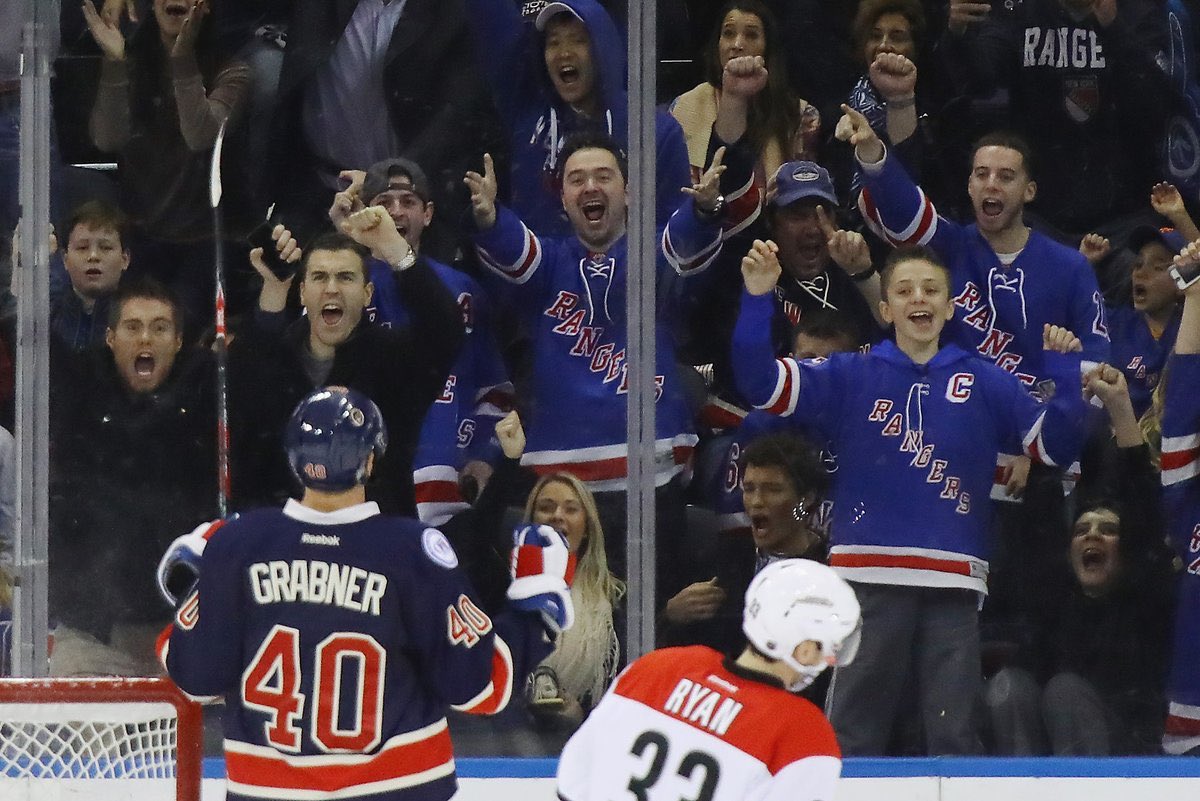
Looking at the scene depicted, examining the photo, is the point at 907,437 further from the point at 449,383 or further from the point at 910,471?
the point at 449,383

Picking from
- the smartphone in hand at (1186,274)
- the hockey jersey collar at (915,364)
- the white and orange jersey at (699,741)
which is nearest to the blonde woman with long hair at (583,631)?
the hockey jersey collar at (915,364)

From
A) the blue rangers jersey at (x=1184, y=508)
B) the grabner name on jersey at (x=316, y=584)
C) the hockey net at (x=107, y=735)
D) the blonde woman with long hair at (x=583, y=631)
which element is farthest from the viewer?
the blue rangers jersey at (x=1184, y=508)

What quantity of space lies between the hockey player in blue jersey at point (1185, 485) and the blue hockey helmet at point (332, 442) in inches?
81.2

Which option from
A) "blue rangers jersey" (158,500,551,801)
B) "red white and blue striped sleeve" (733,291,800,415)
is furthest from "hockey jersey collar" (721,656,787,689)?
"red white and blue striped sleeve" (733,291,800,415)

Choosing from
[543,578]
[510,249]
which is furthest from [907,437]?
[543,578]

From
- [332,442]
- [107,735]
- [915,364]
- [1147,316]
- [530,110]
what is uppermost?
[530,110]

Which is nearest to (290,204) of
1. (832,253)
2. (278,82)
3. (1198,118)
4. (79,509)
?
(278,82)

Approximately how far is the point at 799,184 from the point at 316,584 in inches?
72.9

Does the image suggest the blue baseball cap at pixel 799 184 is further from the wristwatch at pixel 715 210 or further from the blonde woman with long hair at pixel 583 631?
the blonde woman with long hair at pixel 583 631

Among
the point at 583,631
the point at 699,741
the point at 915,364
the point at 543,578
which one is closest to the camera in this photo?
the point at 699,741

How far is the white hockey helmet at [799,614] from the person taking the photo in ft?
8.63

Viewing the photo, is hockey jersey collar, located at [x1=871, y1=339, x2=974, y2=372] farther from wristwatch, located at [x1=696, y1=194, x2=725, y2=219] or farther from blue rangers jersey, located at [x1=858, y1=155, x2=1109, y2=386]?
wristwatch, located at [x1=696, y1=194, x2=725, y2=219]

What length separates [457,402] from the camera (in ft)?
14.3

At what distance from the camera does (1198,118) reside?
4.37 metres
